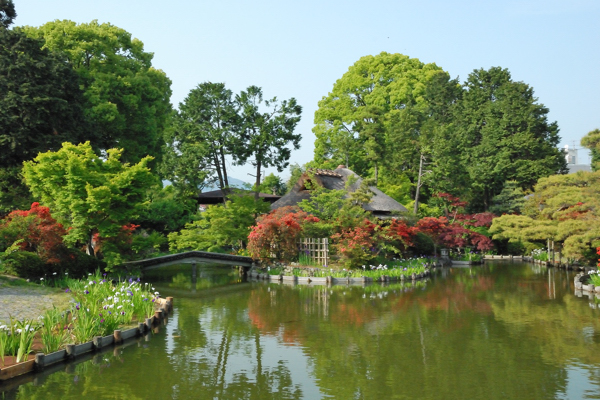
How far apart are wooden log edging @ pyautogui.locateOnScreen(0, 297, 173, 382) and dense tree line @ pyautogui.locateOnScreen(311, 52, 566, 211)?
2513 cm

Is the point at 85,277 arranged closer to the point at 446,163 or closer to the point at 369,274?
the point at 369,274

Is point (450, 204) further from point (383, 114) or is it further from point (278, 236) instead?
point (278, 236)

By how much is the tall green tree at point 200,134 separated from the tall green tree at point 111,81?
7.47ft

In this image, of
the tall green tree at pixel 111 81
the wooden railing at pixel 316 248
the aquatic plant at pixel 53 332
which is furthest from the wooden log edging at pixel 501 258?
the aquatic plant at pixel 53 332

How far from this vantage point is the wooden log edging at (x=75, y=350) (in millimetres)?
9203

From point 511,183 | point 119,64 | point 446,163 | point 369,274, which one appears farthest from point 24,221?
point 511,183

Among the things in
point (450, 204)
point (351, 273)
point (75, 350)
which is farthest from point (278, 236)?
point (450, 204)

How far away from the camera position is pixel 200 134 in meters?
31.7

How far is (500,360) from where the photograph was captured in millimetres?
10664

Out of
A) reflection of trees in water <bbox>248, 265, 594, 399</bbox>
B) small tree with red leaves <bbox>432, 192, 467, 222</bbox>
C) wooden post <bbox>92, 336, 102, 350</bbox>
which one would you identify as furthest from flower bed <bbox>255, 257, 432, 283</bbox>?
wooden post <bbox>92, 336, 102, 350</bbox>

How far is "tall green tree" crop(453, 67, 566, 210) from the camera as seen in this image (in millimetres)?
37500

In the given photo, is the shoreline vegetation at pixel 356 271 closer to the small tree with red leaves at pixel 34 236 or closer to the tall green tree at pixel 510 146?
the small tree with red leaves at pixel 34 236

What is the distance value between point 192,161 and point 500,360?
76.4ft

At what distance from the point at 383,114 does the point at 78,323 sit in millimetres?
34284
